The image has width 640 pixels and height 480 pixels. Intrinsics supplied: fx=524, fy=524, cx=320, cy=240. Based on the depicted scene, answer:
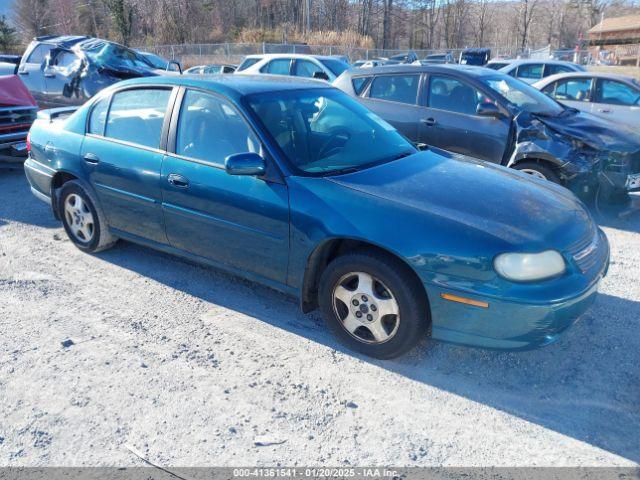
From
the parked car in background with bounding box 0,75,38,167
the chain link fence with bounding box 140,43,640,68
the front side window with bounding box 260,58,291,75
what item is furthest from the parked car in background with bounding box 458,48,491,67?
the parked car in background with bounding box 0,75,38,167

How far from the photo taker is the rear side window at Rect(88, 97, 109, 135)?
14.8 ft

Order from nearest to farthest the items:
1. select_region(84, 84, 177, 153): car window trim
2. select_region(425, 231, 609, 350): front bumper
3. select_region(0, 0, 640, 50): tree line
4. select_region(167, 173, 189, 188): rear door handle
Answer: select_region(425, 231, 609, 350): front bumper, select_region(167, 173, 189, 188): rear door handle, select_region(84, 84, 177, 153): car window trim, select_region(0, 0, 640, 50): tree line

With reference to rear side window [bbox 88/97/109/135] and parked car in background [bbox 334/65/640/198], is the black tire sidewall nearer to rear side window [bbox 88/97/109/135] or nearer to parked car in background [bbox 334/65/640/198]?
rear side window [bbox 88/97/109/135]

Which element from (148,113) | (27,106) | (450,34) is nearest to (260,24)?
(450,34)

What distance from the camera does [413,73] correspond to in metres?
6.73

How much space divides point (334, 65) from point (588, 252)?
958cm

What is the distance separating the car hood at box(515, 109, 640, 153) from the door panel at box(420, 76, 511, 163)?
320 mm

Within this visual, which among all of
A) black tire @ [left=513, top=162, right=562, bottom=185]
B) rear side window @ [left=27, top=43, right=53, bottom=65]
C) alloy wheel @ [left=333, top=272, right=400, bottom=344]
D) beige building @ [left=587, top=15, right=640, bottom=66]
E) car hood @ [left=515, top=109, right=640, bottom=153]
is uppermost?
beige building @ [left=587, top=15, right=640, bottom=66]

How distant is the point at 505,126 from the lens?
6.01 meters

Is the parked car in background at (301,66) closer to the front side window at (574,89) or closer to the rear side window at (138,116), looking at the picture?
the front side window at (574,89)

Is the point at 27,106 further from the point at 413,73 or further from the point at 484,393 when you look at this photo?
the point at 484,393

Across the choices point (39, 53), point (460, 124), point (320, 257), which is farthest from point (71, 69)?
point (320, 257)

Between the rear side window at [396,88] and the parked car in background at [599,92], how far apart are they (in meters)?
3.52

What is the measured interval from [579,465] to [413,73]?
210 inches
